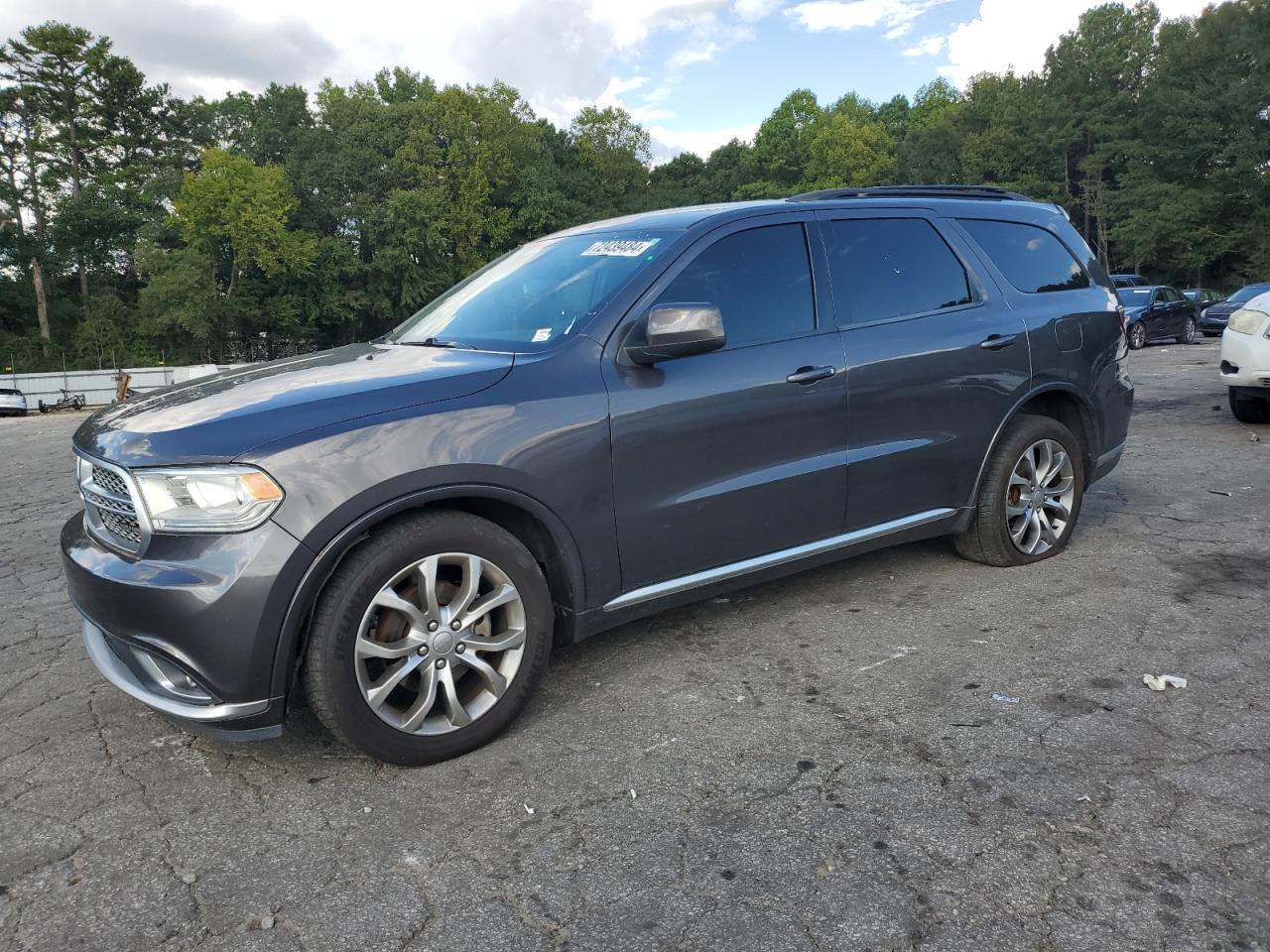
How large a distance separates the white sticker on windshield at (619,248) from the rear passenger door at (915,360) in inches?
32.7

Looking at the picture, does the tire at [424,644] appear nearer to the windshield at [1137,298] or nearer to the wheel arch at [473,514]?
the wheel arch at [473,514]

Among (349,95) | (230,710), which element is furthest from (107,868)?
(349,95)

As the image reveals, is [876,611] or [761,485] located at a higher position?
[761,485]

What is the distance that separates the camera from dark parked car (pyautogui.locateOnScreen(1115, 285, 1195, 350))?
22.3 m

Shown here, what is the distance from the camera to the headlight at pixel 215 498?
2.70 meters

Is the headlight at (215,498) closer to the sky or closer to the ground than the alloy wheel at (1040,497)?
closer to the sky

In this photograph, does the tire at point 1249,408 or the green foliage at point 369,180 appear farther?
the green foliage at point 369,180

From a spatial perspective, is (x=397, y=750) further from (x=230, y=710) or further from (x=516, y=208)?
(x=516, y=208)

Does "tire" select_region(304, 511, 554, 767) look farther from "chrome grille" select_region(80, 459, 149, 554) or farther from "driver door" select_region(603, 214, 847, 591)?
"chrome grille" select_region(80, 459, 149, 554)

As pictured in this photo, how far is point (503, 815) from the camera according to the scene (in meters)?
2.75

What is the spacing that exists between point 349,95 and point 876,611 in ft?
232

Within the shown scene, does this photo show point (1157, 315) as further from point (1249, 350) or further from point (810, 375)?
point (810, 375)

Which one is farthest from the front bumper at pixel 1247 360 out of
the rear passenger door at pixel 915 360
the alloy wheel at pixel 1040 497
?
the rear passenger door at pixel 915 360

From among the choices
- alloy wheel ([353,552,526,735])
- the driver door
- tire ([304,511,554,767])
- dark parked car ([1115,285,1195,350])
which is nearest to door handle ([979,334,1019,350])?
the driver door
